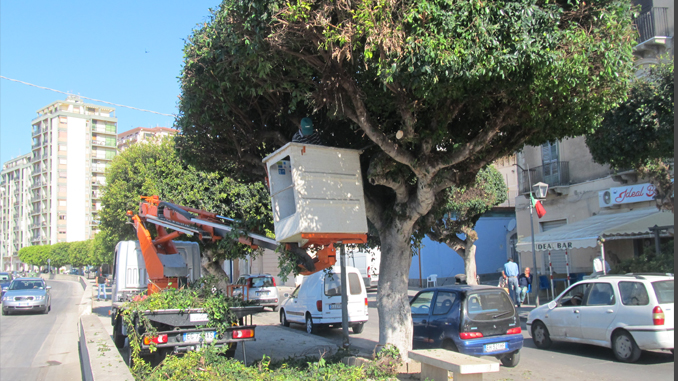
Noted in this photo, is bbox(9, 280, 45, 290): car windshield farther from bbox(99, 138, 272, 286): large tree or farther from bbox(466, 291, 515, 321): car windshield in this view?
bbox(466, 291, 515, 321): car windshield

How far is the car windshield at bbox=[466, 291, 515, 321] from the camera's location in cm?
865

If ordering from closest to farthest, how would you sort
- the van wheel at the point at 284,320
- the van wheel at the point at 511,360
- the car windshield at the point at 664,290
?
the car windshield at the point at 664,290 → the van wheel at the point at 511,360 → the van wheel at the point at 284,320

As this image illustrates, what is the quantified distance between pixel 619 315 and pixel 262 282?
14487mm

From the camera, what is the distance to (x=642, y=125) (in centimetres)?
1104

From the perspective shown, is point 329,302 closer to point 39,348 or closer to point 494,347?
point 494,347

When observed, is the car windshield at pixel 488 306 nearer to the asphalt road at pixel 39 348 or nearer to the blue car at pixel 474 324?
the blue car at pixel 474 324

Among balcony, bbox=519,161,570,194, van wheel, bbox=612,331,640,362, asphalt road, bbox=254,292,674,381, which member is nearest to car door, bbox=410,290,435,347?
asphalt road, bbox=254,292,674,381

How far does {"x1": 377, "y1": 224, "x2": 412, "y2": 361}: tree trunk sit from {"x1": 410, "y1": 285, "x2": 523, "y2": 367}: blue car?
101 centimetres

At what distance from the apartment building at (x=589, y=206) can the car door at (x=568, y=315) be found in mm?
5596

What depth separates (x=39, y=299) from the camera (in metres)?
22.6

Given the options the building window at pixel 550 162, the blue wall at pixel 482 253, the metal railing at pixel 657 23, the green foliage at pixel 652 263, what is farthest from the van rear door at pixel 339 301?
the blue wall at pixel 482 253

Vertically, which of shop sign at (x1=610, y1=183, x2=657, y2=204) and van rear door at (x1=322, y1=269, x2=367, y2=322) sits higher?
shop sign at (x1=610, y1=183, x2=657, y2=204)

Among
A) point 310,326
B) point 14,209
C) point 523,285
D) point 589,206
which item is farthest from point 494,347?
point 14,209

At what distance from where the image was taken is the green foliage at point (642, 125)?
10820mm
